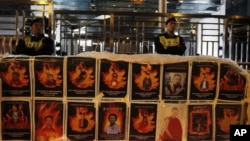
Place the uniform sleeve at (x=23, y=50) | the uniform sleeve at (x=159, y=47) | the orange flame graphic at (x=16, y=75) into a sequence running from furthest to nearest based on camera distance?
the uniform sleeve at (x=159, y=47) < the uniform sleeve at (x=23, y=50) < the orange flame graphic at (x=16, y=75)

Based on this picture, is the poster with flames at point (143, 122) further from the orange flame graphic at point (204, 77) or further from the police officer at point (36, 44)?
the police officer at point (36, 44)

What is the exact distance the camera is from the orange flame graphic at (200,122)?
1849 millimetres

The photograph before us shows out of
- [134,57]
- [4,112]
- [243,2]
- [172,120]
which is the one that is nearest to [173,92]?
[172,120]

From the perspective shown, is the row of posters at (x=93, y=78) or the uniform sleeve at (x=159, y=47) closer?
the row of posters at (x=93, y=78)

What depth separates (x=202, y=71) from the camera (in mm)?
1836

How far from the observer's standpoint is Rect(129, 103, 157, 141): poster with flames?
1.81m

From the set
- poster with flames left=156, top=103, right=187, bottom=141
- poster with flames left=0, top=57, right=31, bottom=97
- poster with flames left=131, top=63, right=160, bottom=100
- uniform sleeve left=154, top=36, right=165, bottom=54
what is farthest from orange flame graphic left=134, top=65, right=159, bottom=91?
uniform sleeve left=154, top=36, right=165, bottom=54

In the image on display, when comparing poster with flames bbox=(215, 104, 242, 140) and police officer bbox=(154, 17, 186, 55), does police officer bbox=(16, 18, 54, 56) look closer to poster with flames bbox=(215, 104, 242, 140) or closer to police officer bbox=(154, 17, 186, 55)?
police officer bbox=(154, 17, 186, 55)

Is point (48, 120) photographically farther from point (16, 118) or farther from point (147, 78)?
point (147, 78)

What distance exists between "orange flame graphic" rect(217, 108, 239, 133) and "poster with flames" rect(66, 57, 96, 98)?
27.5 inches

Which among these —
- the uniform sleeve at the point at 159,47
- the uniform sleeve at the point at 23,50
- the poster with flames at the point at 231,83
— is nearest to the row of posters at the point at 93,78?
the poster with flames at the point at 231,83

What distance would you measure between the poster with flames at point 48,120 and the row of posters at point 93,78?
51mm

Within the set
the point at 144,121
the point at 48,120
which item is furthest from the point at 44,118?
the point at 144,121

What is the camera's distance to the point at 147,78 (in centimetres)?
180
